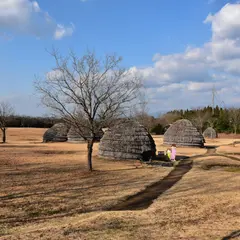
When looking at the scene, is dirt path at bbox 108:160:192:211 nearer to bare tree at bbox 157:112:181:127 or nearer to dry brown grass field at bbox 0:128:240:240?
dry brown grass field at bbox 0:128:240:240

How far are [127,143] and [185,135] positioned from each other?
17085 millimetres

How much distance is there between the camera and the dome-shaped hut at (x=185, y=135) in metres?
39.0

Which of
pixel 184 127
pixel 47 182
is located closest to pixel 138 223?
pixel 47 182

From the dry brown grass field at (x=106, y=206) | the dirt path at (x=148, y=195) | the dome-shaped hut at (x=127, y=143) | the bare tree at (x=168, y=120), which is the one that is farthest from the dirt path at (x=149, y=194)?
the bare tree at (x=168, y=120)

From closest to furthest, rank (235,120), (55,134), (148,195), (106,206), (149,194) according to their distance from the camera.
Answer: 1. (106,206)
2. (148,195)
3. (149,194)
4. (55,134)
5. (235,120)

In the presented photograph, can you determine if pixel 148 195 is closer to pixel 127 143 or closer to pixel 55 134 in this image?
pixel 127 143

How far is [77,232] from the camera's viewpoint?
291 inches

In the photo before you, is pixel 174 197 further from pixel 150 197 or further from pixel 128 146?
pixel 128 146

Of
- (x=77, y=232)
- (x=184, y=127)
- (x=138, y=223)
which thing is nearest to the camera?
(x=77, y=232)

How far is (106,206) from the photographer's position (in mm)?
10656

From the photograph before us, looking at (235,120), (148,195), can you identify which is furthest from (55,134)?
(235,120)

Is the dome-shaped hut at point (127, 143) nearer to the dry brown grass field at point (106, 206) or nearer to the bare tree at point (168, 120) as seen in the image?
the dry brown grass field at point (106, 206)

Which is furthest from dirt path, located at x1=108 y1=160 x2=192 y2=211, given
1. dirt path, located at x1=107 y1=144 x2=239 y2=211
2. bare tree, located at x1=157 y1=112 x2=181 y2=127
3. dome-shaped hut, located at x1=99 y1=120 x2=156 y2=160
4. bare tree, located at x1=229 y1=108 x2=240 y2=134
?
bare tree, located at x1=157 y1=112 x2=181 y2=127

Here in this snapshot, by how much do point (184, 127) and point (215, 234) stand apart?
33.1 meters
